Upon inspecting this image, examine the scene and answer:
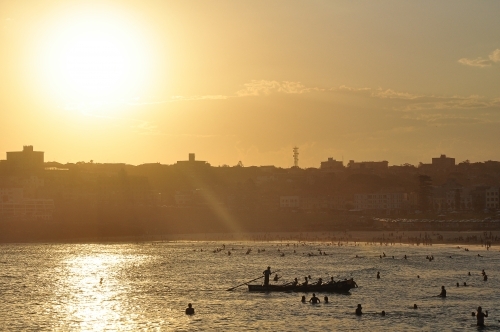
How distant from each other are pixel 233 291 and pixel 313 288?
26.3ft

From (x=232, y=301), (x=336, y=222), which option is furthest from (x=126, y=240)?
(x=232, y=301)

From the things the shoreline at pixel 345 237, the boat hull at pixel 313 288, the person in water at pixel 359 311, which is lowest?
the person in water at pixel 359 311

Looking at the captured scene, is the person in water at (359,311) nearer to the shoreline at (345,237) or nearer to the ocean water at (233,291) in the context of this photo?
the ocean water at (233,291)

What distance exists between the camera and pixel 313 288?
73.8 meters

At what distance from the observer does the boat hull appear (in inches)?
2879

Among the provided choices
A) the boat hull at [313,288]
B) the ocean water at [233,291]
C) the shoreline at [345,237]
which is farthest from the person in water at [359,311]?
the shoreline at [345,237]

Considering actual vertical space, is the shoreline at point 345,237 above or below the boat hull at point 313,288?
above

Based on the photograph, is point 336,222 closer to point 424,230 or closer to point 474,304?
point 424,230

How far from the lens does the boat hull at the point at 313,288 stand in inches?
2879

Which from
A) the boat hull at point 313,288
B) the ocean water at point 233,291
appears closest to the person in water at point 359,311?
the ocean water at point 233,291

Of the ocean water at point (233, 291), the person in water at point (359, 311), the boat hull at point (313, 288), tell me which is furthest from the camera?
the boat hull at point (313, 288)

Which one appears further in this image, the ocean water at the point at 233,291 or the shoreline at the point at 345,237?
the shoreline at the point at 345,237

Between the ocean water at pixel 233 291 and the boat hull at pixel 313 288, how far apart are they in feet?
3.15

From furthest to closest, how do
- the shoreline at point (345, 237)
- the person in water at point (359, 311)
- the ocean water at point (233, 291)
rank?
the shoreline at point (345, 237) < the person in water at point (359, 311) < the ocean water at point (233, 291)
